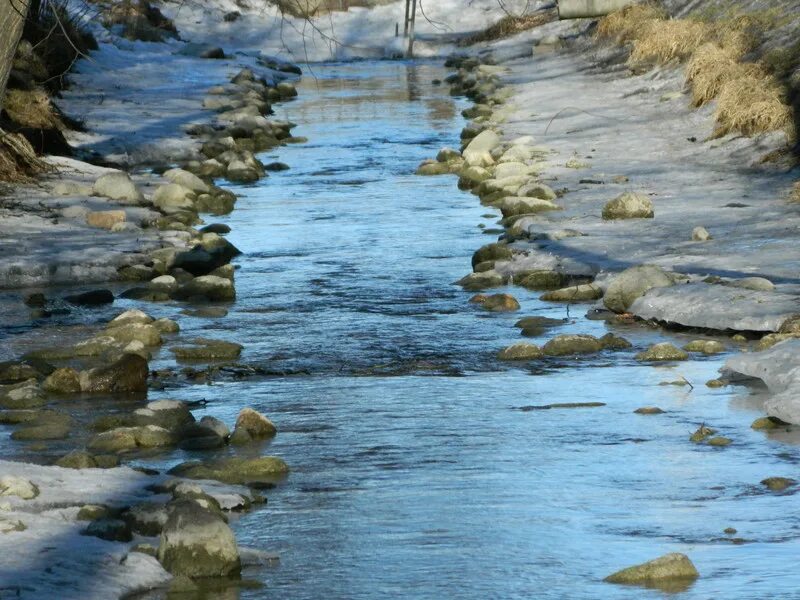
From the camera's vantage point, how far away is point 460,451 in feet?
22.1

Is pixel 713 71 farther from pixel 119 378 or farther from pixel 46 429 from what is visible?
pixel 46 429

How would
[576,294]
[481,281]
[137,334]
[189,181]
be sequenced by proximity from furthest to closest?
[189,181] → [481,281] → [576,294] → [137,334]

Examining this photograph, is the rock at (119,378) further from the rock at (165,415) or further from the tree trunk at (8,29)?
the tree trunk at (8,29)

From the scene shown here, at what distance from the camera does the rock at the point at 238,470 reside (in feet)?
20.5

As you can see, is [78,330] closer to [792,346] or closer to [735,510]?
[792,346]

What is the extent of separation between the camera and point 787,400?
22.7 ft

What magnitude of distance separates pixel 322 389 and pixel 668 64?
15415 mm

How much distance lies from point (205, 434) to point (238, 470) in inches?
25.2

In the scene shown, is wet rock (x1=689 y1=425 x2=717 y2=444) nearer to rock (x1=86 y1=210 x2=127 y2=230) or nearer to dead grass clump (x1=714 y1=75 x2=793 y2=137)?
rock (x1=86 y1=210 x2=127 y2=230)

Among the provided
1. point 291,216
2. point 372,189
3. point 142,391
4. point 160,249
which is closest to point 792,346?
point 142,391

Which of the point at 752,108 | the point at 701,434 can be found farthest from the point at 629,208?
the point at 701,434

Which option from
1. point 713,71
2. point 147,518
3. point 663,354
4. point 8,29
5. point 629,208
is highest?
point 8,29

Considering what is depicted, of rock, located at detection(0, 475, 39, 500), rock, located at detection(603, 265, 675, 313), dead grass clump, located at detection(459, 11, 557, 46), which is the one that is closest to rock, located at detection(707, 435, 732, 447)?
rock, located at detection(0, 475, 39, 500)

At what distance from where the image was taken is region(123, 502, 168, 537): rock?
5363 millimetres
